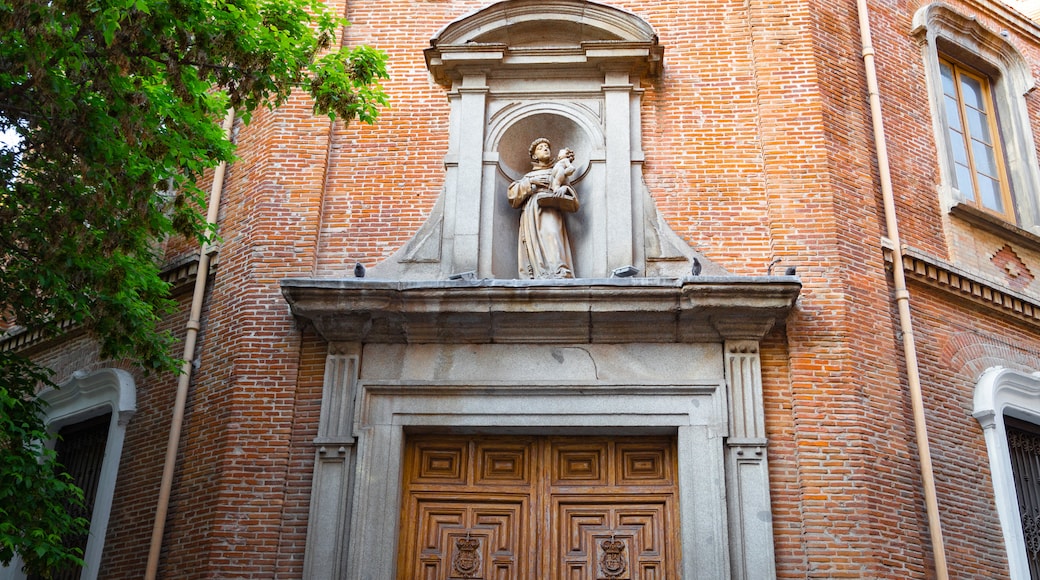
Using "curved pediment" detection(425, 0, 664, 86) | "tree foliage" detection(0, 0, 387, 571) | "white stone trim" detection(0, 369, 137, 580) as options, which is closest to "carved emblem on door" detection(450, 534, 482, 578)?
"tree foliage" detection(0, 0, 387, 571)

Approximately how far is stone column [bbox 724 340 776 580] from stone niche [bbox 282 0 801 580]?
11mm

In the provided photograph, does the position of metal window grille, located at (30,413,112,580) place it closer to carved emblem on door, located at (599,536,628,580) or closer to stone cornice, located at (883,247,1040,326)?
carved emblem on door, located at (599,536,628,580)

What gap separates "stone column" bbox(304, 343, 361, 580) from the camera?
8.26 meters

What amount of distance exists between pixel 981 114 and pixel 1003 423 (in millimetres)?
3857

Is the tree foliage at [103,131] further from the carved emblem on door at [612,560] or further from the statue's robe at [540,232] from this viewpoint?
the carved emblem on door at [612,560]

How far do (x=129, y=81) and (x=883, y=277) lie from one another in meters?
Answer: 6.14

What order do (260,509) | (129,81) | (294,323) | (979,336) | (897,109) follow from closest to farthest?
(129,81), (260,509), (294,323), (979,336), (897,109)

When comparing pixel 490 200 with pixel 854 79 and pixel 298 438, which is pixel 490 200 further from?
pixel 854 79

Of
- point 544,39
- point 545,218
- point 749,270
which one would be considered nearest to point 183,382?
point 545,218

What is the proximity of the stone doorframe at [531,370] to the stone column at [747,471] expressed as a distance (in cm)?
1

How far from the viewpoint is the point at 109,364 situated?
1033 cm

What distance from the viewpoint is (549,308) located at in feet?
28.7

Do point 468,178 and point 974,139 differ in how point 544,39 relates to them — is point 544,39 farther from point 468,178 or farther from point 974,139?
point 974,139

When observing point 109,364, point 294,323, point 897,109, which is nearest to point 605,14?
point 897,109
